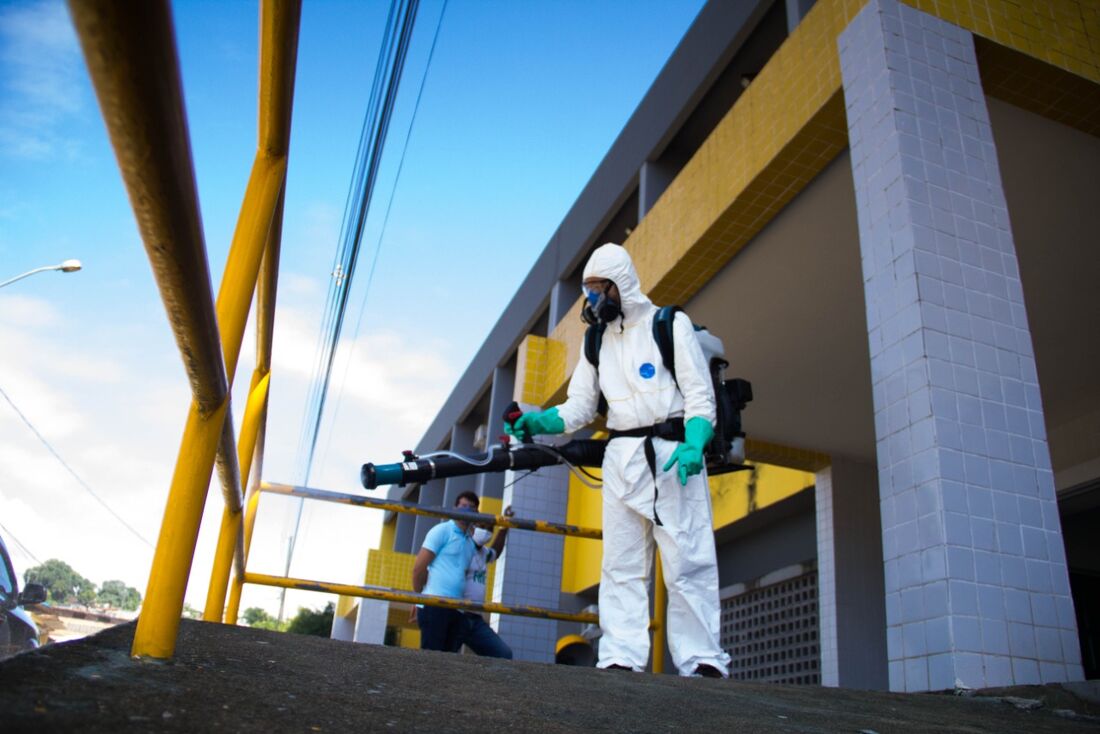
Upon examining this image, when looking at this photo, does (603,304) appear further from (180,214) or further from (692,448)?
(180,214)

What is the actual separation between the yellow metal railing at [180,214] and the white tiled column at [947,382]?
2302mm

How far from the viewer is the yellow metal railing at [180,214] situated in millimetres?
824

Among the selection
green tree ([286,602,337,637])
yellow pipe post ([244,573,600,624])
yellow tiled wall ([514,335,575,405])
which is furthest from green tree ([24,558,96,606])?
green tree ([286,602,337,637])

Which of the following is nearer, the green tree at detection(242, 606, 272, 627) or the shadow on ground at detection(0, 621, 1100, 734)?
the shadow on ground at detection(0, 621, 1100, 734)

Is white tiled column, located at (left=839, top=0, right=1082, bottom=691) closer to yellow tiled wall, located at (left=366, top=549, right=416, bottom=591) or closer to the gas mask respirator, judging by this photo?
the gas mask respirator

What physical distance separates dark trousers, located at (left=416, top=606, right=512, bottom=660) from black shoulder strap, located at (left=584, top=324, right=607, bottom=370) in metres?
1.85

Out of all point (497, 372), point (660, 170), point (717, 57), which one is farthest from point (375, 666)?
point (497, 372)

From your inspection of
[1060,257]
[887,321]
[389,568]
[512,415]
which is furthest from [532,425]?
[389,568]

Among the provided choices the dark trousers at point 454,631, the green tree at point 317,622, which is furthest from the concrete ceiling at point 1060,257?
the green tree at point 317,622

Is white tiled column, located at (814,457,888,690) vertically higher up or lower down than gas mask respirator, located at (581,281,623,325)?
lower down

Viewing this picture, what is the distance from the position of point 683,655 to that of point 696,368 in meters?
1.22

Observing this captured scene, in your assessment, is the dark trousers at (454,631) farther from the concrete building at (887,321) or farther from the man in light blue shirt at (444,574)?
the concrete building at (887,321)

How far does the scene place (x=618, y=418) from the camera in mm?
4086

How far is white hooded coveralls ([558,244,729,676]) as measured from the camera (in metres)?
3.64
